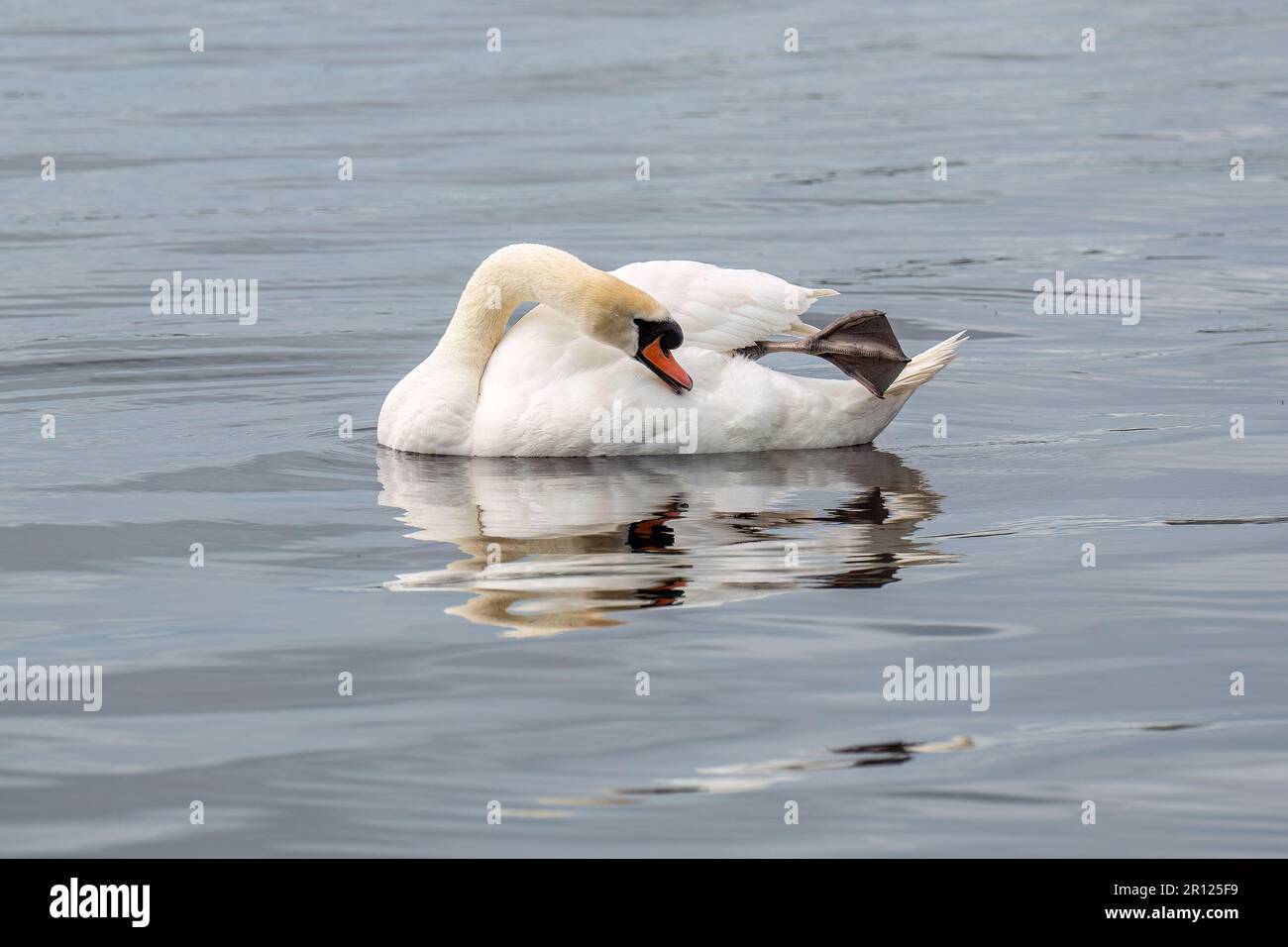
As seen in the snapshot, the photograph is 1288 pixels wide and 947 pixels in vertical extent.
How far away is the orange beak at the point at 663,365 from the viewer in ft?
30.3

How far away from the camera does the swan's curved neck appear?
951 centimetres

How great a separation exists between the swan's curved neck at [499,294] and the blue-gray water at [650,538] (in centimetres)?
52

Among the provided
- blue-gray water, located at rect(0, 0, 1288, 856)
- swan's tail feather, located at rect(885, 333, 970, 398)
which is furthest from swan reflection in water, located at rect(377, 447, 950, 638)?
swan's tail feather, located at rect(885, 333, 970, 398)

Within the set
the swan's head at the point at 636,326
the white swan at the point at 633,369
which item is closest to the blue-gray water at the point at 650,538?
the white swan at the point at 633,369

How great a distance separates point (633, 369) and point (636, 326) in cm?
23

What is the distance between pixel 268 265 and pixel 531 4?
71.6 feet

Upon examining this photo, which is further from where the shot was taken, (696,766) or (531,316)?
(531,316)

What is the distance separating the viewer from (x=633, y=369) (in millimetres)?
9352

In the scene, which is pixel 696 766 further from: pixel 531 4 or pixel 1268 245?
→ pixel 531 4

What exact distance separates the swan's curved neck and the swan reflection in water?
492 millimetres

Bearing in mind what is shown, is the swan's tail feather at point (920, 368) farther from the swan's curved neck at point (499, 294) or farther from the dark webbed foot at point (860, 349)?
the swan's curved neck at point (499, 294)

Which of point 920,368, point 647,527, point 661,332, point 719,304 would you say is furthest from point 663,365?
point 920,368

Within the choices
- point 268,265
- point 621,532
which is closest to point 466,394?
point 621,532

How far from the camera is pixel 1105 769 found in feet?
18.2
